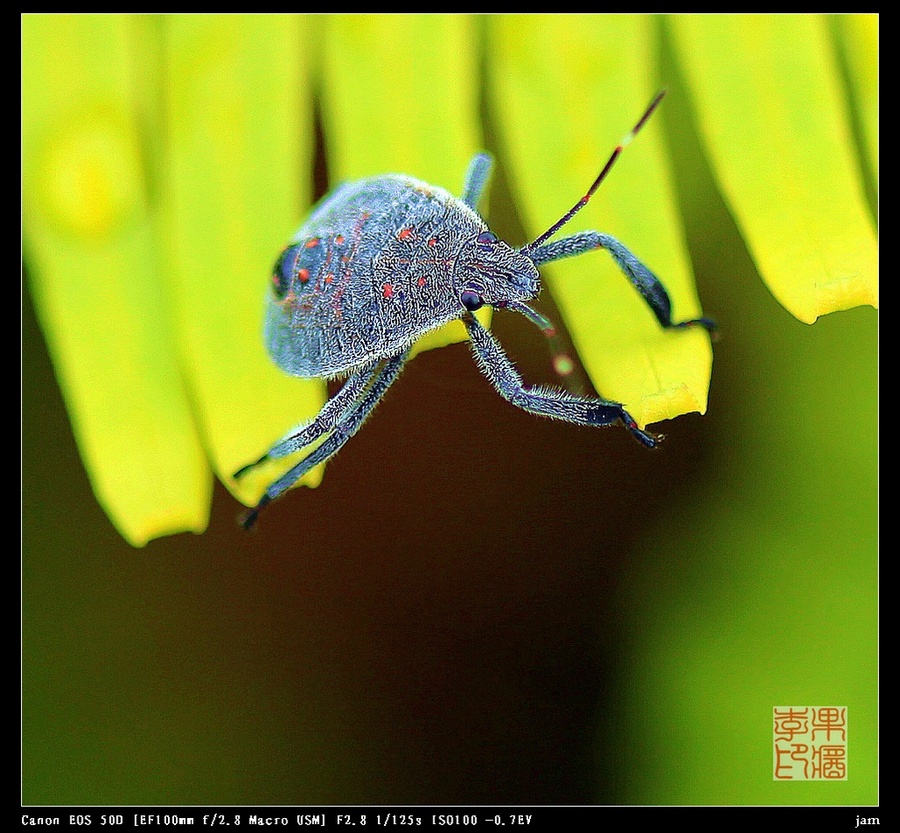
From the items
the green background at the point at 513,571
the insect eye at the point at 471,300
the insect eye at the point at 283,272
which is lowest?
the green background at the point at 513,571

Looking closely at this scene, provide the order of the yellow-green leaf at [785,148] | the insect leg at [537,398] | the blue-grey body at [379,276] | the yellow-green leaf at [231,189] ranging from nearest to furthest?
1. the yellow-green leaf at [785,148]
2. the yellow-green leaf at [231,189]
3. the insect leg at [537,398]
4. the blue-grey body at [379,276]

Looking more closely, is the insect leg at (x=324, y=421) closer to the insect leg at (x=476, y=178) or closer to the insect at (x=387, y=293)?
the insect at (x=387, y=293)

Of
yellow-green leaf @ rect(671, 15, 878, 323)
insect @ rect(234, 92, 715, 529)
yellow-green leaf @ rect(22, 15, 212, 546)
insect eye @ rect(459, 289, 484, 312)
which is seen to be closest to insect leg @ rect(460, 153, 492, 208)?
insect @ rect(234, 92, 715, 529)

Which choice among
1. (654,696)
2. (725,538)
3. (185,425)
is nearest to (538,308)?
(725,538)

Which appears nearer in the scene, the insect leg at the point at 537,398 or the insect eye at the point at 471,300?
the insect leg at the point at 537,398

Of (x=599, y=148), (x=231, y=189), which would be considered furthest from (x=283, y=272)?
(x=599, y=148)

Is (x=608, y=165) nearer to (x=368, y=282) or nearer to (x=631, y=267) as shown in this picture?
(x=631, y=267)

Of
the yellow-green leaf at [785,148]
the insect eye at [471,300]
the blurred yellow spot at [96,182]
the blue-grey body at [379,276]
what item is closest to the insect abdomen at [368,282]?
the blue-grey body at [379,276]

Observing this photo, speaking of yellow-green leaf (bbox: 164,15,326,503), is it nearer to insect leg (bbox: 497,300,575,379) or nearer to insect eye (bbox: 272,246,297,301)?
insect eye (bbox: 272,246,297,301)
